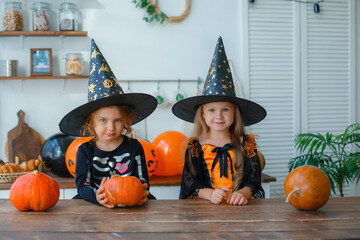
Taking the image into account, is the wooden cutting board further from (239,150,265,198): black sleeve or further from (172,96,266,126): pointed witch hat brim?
(239,150,265,198): black sleeve

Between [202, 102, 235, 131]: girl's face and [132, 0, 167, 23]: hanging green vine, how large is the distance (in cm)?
150

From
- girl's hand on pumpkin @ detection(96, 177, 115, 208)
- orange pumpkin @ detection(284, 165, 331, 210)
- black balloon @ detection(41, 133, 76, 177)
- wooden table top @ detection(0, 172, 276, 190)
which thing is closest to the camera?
orange pumpkin @ detection(284, 165, 331, 210)

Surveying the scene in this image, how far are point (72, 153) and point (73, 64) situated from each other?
2.68 feet

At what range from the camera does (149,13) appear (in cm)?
297

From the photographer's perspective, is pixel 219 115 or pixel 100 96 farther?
pixel 219 115

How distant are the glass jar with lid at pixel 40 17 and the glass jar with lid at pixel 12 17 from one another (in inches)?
4.3

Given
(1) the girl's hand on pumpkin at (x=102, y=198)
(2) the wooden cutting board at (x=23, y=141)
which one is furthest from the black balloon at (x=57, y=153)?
(1) the girl's hand on pumpkin at (x=102, y=198)

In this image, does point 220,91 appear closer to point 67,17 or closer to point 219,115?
point 219,115

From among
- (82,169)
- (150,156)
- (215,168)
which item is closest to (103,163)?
(82,169)

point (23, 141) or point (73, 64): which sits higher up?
point (73, 64)

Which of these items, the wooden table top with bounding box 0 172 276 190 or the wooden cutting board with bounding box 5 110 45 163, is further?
the wooden cutting board with bounding box 5 110 45 163

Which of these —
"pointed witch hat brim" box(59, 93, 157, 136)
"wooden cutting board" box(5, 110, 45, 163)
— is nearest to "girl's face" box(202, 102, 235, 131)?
"pointed witch hat brim" box(59, 93, 157, 136)

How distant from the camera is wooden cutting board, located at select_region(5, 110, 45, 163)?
9.23 ft

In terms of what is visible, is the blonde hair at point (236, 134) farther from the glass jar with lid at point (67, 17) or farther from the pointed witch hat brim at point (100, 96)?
the glass jar with lid at point (67, 17)
